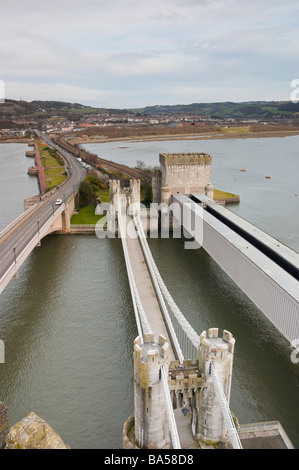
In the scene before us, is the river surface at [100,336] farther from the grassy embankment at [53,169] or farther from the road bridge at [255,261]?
the grassy embankment at [53,169]

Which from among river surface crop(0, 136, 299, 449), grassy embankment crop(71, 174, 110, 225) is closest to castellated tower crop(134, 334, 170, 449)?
river surface crop(0, 136, 299, 449)

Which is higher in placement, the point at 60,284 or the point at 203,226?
the point at 203,226

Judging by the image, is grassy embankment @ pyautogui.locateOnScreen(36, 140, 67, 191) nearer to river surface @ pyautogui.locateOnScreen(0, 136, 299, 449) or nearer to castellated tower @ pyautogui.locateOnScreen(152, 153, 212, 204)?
castellated tower @ pyautogui.locateOnScreen(152, 153, 212, 204)

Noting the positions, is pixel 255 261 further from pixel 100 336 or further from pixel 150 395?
pixel 150 395

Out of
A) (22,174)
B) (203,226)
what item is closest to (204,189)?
(203,226)

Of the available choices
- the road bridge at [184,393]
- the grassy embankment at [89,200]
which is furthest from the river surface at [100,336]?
the grassy embankment at [89,200]
